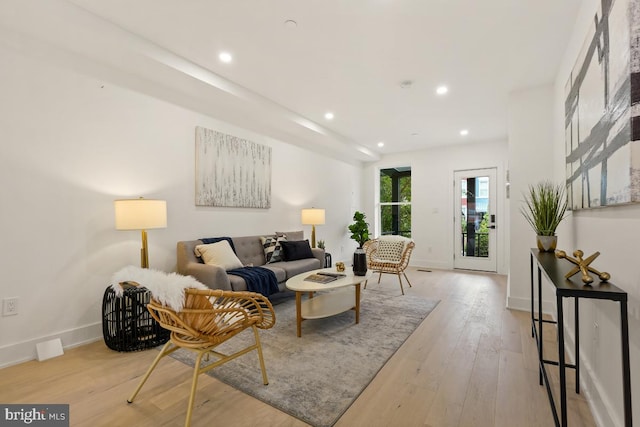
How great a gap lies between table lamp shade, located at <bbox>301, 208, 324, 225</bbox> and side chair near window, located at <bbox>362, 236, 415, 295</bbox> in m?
0.92

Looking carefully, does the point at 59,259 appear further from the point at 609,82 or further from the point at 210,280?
the point at 609,82

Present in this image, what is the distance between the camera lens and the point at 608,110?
1.44 meters

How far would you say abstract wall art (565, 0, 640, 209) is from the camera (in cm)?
117

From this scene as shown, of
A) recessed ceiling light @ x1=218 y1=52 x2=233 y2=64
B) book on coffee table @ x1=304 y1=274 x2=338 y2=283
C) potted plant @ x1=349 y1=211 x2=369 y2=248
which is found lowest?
book on coffee table @ x1=304 y1=274 x2=338 y2=283

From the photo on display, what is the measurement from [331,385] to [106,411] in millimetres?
1352

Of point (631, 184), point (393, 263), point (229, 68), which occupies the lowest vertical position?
point (393, 263)

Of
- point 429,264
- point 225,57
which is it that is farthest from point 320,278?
point 429,264

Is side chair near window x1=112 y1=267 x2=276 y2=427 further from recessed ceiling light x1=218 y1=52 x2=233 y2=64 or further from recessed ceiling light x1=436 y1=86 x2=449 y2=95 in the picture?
recessed ceiling light x1=436 y1=86 x2=449 y2=95

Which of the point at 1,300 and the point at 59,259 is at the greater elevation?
the point at 59,259

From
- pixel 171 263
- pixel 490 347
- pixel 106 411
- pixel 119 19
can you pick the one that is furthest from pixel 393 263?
pixel 119 19

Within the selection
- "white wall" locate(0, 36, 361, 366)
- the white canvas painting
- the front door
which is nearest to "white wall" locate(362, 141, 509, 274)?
the front door

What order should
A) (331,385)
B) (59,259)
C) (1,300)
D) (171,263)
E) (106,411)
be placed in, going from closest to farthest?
(106,411) < (331,385) < (1,300) < (59,259) < (171,263)

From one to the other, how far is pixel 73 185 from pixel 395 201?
246 inches

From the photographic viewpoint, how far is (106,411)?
170 centimetres
